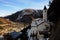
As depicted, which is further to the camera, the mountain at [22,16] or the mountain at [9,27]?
the mountain at [22,16]

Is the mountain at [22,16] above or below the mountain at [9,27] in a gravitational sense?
above

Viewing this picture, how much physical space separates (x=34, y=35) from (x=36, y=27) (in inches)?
107

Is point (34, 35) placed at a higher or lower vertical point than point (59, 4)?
lower

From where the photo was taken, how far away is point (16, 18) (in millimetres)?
137625

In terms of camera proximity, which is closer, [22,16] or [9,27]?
[9,27]

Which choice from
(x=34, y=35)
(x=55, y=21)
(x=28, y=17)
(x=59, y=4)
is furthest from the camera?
(x=28, y=17)

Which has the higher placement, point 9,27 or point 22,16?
point 22,16

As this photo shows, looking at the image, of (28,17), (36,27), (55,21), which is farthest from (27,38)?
(28,17)

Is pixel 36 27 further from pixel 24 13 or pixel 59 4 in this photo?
pixel 24 13

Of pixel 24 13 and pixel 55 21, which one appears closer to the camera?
pixel 55 21

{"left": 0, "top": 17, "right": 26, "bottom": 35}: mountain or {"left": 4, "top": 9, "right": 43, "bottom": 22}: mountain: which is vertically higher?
{"left": 4, "top": 9, "right": 43, "bottom": 22}: mountain

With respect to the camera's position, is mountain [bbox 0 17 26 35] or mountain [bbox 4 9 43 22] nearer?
mountain [bbox 0 17 26 35]

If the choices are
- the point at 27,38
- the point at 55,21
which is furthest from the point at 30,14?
the point at 55,21

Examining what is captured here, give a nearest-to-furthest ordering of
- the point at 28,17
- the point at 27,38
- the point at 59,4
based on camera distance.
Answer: the point at 59,4 → the point at 27,38 → the point at 28,17
